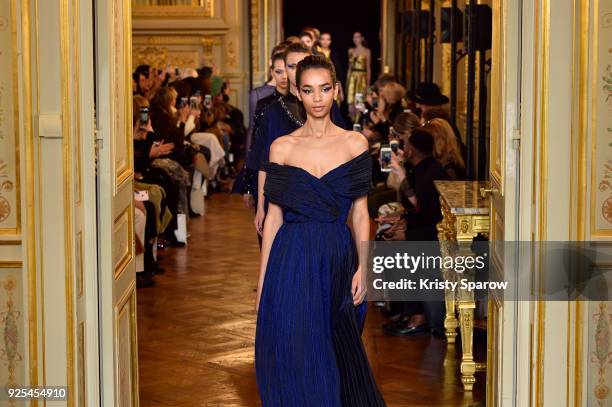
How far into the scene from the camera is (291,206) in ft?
16.2

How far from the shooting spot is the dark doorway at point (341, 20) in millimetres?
24625

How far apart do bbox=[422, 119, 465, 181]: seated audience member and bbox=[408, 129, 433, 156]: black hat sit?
6cm

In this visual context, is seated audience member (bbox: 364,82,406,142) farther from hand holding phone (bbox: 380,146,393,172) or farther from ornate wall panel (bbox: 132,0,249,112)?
ornate wall panel (bbox: 132,0,249,112)

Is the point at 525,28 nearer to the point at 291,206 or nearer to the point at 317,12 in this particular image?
the point at 291,206

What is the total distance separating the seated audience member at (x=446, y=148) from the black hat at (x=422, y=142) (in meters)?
0.06

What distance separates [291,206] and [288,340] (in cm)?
53

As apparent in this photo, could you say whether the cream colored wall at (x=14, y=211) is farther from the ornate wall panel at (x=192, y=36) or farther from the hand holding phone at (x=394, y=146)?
the ornate wall panel at (x=192, y=36)

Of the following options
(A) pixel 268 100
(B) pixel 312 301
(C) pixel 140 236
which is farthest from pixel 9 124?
(C) pixel 140 236

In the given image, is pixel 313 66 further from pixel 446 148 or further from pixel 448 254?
pixel 446 148

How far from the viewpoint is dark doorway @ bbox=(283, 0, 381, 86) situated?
80.8 ft

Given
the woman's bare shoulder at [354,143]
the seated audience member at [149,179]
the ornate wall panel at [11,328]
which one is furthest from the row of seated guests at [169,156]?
the ornate wall panel at [11,328]

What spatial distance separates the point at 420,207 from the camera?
24.8ft

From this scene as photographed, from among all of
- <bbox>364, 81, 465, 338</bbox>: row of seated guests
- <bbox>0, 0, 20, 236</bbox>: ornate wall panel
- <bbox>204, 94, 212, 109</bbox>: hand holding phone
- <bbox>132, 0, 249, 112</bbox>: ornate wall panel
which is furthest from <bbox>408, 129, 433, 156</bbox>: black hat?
<bbox>132, 0, 249, 112</bbox>: ornate wall panel

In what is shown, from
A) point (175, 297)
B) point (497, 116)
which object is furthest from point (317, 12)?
point (497, 116)
